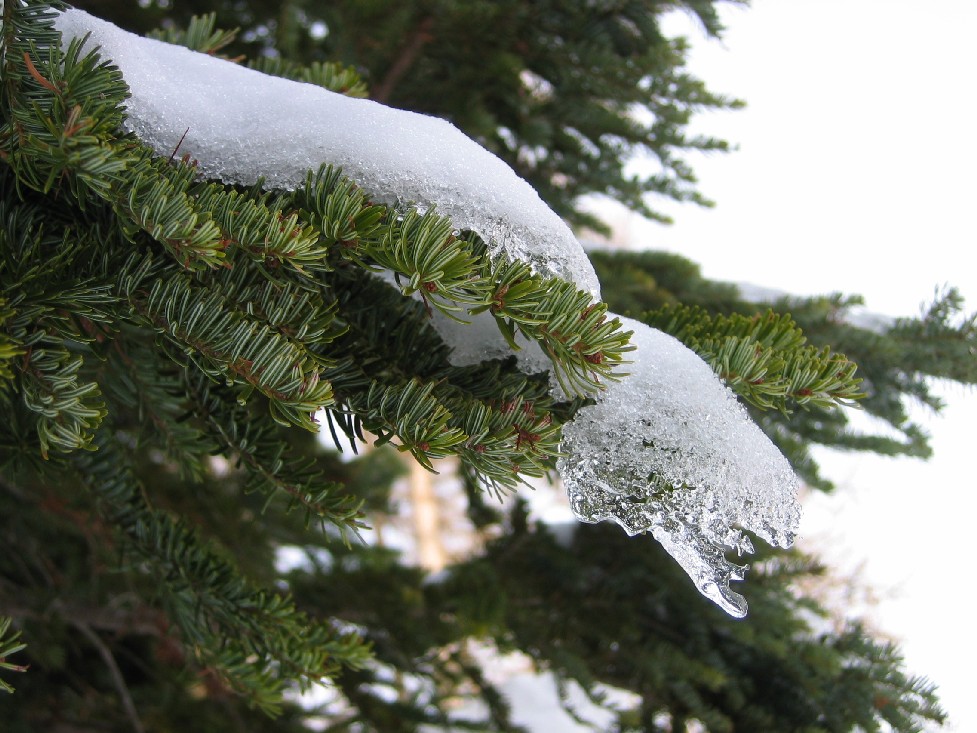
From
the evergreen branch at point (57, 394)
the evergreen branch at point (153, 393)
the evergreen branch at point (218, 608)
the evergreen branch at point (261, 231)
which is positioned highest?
the evergreen branch at point (261, 231)

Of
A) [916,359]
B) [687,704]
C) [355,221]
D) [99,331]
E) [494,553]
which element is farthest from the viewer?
[494,553]

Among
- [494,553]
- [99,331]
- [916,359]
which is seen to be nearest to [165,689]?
[494,553]

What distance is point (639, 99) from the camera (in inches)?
73.2

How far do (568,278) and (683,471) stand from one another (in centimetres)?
23

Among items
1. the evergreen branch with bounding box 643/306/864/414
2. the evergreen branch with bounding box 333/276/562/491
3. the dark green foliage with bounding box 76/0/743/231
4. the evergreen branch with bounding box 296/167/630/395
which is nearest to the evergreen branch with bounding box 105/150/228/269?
the evergreen branch with bounding box 296/167/630/395

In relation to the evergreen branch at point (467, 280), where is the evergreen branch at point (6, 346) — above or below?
below

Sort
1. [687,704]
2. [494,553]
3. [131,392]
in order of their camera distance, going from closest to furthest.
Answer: [131,392] → [687,704] → [494,553]

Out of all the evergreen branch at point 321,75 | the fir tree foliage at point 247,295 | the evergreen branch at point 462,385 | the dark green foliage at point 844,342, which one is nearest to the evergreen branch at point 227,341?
the fir tree foliage at point 247,295

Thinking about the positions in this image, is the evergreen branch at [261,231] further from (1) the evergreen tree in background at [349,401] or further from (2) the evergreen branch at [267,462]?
(2) the evergreen branch at [267,462]

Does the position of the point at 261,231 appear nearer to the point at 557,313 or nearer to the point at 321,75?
the point at 557,313

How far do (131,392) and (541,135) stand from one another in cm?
124

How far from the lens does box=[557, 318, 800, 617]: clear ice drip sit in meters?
0.77

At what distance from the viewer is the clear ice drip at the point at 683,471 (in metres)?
0.77

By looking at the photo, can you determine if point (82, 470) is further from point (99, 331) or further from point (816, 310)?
point (816, 310)
